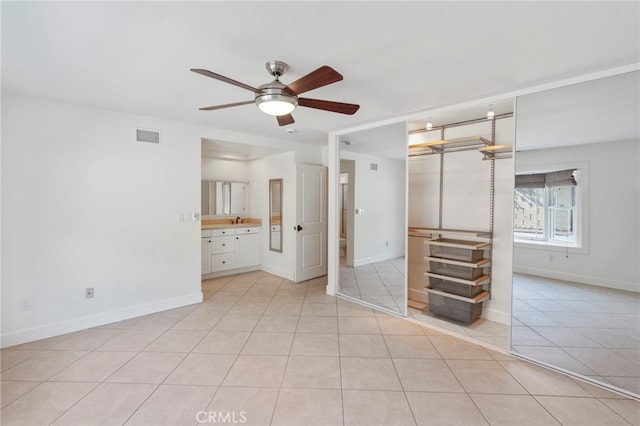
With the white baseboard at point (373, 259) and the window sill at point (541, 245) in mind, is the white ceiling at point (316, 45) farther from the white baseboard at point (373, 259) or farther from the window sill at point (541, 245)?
the white baseboard at point (373, 259)

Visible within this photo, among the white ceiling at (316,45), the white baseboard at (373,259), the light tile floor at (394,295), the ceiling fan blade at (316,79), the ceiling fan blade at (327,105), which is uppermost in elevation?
the white ceiling at (316,45)

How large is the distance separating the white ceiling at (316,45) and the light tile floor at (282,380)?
2.45 metres

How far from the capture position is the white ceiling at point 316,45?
151 cm

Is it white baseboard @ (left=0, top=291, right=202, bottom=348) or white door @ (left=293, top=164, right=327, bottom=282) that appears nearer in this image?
white baseboard @ (left=0, top=291, right=202, bottom=348)

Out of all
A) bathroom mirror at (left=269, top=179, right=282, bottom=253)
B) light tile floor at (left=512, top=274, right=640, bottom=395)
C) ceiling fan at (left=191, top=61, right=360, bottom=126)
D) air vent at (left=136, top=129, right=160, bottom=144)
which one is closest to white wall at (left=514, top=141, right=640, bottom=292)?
light tile floor at (left=512, top=274, right=640, bottom=395)

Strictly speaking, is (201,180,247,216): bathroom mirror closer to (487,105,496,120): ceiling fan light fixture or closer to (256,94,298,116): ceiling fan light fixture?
(256,94,298,116): ceiling fan light fixture

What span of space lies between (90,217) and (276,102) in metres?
2.68

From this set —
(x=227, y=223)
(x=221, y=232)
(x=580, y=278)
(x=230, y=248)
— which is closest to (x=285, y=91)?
(x=580, y=278)

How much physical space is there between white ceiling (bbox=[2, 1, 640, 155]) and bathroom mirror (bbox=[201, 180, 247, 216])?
2822 mm

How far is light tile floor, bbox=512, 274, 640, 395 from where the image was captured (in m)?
2.16

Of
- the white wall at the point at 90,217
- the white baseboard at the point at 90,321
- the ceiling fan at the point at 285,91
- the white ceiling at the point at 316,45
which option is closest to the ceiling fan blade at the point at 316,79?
the ceiling fan at the point at 285,91

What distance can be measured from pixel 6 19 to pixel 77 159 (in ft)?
5.72

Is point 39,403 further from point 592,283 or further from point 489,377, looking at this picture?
point 592,283

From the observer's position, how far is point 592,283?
93.4 inches
